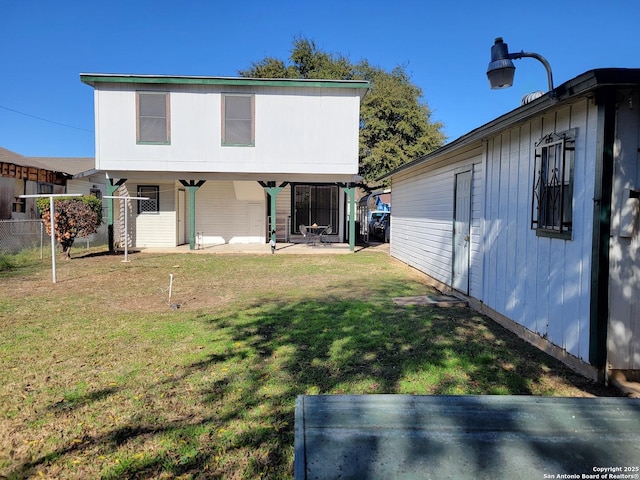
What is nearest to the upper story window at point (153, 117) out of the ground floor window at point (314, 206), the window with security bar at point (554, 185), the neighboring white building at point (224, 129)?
the neighboring white building at point (224, 129)

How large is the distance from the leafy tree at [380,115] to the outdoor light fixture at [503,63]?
22.5 meters

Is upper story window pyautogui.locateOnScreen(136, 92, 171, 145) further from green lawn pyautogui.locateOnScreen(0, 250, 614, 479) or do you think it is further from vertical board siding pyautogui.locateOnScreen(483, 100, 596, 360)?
vertical board siding pyautogui.locateOnScreen(483, 100, 596, 360)

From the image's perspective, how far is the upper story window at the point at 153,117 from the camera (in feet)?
46.5

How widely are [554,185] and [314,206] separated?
47.5 ft

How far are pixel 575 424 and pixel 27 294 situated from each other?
333 inches

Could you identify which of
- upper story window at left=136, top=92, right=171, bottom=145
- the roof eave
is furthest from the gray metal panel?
upper story window at left=136, top=92, right=171, bottom=145

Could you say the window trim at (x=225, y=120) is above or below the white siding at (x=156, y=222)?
above

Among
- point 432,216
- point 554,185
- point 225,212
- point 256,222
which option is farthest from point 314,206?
point 554,185

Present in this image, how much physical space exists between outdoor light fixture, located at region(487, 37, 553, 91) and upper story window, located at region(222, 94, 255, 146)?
968 centimetres

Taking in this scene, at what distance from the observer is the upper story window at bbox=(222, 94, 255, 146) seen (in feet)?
47.1

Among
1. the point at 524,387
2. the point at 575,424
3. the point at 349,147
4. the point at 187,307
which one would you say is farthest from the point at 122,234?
the point at 575,424

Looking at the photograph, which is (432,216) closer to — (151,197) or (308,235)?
(308,235)

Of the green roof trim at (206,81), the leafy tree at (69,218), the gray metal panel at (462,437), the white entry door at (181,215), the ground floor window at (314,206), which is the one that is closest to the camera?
the gray metal panel at (462,437)

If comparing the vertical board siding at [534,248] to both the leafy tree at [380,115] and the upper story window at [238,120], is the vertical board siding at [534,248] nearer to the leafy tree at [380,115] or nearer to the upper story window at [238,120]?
the upper story window at [238,120]
